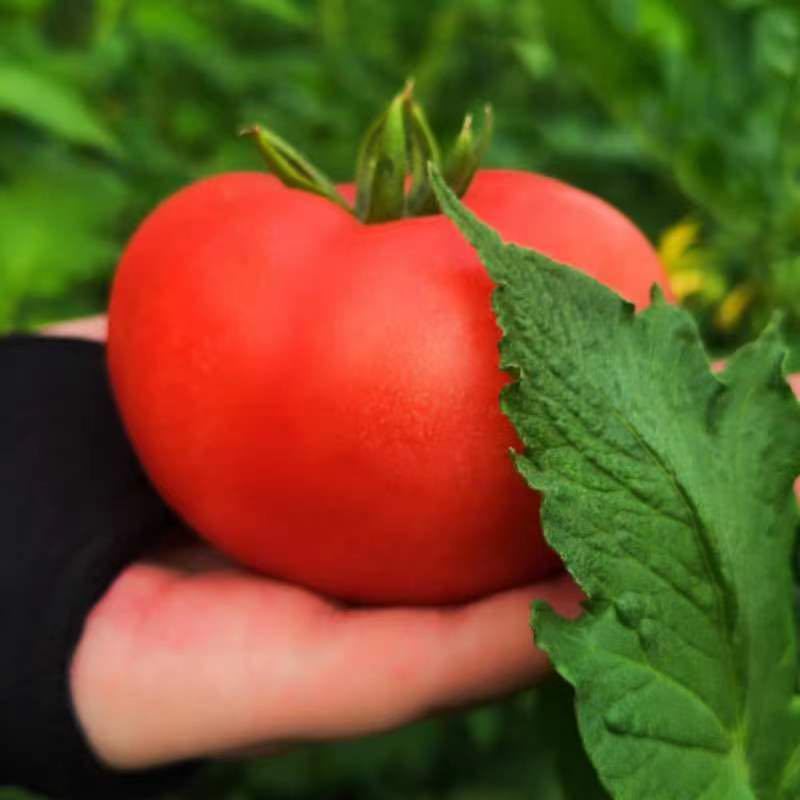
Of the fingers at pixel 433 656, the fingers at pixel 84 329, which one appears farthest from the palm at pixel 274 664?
the fingers at pixel 84 329

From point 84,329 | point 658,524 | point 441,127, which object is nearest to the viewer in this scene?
point 658,524

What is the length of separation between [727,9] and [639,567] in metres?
0.47

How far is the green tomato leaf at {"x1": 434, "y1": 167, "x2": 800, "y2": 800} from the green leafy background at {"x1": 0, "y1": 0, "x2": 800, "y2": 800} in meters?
0.14

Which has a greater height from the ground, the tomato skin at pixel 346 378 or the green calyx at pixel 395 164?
the green calyx at pixel 395 164

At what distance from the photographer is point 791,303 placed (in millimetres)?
755

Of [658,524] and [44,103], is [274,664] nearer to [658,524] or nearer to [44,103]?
[658,524]

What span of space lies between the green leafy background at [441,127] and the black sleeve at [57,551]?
20 centimetres

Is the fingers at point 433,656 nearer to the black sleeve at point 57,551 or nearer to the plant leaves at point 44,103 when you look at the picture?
the black sleeve at point 57,551

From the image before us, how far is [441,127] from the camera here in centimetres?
113

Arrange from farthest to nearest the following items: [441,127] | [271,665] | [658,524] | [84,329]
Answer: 1. [441,127]
2. [84,329]
3. [271,665]
4. [658,524]

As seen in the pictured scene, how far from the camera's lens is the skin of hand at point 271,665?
527 mm

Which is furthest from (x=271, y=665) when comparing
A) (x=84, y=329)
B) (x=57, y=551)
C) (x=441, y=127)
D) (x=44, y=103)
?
(x=441, y=127)

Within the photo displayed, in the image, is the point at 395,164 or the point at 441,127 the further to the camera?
the point at 441,127

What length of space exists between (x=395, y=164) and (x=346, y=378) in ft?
0.29
